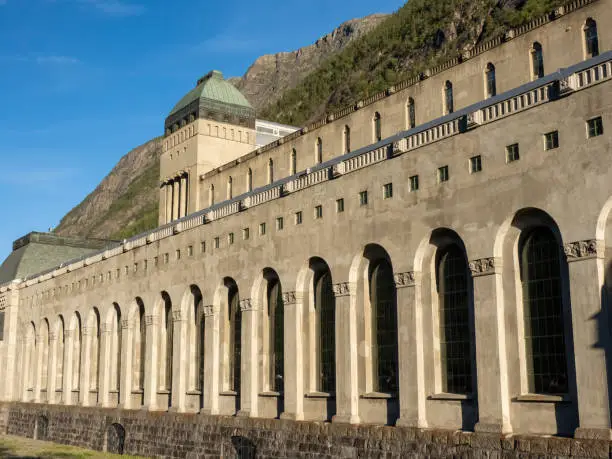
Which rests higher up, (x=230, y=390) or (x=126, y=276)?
(x=126, y=276)

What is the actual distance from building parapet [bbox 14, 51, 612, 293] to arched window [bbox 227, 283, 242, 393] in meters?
4.96

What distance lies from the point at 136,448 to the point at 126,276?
13317 mm

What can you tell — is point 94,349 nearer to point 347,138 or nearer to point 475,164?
point 347,138

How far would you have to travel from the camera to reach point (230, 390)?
4497cm

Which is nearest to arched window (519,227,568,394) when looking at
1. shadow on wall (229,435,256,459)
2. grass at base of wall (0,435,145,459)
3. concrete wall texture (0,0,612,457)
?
concrete wall texture (0,0,612,457)

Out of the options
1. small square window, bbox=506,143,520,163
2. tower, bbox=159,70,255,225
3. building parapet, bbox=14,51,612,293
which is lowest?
small square window, bbox=506,143,520,163

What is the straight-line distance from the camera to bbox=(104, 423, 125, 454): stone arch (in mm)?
53375

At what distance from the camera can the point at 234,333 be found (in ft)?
150

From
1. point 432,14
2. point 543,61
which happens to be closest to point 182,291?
point 543,61

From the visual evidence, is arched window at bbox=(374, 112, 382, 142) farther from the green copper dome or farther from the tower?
the green copper dome

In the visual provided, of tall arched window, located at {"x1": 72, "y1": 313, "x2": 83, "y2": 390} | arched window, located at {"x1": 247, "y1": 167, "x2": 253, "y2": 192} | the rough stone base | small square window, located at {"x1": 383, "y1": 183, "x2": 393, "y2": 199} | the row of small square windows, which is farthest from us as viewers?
tall arched window, located at {"x1": 72, "y1": 313, "x2": 83, "y2": 390}

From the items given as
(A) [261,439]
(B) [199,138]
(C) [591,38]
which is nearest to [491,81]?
(C) [591,38]

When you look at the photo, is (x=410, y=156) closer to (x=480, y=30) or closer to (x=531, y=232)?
(x=531, y=232)

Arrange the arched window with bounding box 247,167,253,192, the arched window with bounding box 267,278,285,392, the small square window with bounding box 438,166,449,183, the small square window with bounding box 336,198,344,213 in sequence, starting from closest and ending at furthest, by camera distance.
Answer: the small square window with bounding box 438,166,449,183
the small square window with bounding box 336,198,344,213
the arched window with bounding box 267,278,285,392
the arched window with bounding box 247,167,253,192
